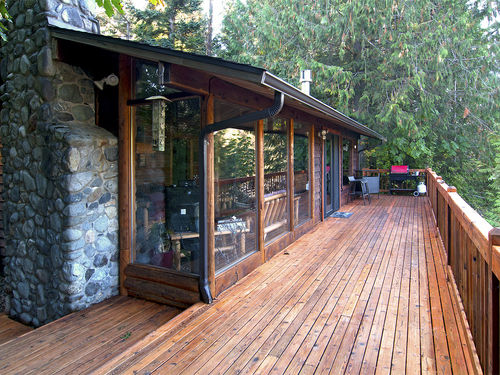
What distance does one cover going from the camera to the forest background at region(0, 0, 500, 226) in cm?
1170

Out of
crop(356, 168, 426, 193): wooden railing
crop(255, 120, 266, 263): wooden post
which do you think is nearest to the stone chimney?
crop(255, 120, 266, 263): wooden post

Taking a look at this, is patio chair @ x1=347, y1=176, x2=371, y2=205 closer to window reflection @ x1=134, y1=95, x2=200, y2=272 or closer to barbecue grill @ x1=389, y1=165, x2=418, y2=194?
barbecue grill @ x1=389, y1=165, x2=418, y2=194

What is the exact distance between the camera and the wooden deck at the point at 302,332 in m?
2.35

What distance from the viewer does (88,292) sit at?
147 inches

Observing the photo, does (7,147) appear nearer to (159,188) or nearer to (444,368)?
(159,188)

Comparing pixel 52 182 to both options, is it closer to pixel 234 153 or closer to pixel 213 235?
pixel 213 235

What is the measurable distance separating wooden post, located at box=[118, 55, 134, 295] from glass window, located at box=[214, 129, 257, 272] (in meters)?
0.99

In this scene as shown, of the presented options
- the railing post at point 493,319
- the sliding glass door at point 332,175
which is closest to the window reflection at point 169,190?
the railing post at point 493,319

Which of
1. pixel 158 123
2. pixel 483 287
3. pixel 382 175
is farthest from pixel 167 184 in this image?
pixel 382 175

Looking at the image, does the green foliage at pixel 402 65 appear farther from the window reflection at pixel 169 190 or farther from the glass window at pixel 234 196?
the window reflection at pixel 169 190

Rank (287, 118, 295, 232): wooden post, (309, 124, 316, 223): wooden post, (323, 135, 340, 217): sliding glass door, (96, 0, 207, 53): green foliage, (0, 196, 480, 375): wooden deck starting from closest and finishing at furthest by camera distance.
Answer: (0, 196, 480, 375): wooden deck → (287, 118, 295, 232): wooden post → (309, 124, 316, 223): wooden post → (323, 135, 340, 217): sliding glass door → (96, 0, 207, 53): green foliage

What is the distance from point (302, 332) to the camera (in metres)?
2.77

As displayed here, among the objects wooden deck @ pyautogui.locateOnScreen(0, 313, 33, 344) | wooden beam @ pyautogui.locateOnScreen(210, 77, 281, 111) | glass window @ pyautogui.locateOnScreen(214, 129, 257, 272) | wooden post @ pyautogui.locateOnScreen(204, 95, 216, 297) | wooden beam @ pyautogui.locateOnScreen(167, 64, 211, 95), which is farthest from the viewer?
wooden deck @ pyautogui.locateOnScreen(0, 313, 33, 344)

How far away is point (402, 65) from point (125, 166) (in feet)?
35.7
